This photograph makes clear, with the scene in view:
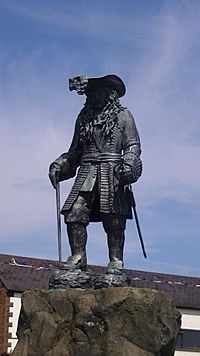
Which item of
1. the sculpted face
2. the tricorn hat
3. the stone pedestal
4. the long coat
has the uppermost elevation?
the tricorn hat

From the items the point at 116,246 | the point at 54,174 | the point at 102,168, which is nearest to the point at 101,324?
the point at 116,246

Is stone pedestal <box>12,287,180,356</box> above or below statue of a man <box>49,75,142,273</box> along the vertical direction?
below

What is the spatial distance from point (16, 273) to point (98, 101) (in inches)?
806

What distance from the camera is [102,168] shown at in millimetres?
8422

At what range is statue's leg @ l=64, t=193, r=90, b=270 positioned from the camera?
27.4 ft

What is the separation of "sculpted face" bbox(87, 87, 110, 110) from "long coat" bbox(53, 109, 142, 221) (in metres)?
0.25

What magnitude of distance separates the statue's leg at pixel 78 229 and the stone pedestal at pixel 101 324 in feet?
2.42

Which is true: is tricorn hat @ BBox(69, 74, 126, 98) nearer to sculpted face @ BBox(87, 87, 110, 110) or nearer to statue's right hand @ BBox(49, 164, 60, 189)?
sculpted face @ BBox(87, 87, 110, 110)

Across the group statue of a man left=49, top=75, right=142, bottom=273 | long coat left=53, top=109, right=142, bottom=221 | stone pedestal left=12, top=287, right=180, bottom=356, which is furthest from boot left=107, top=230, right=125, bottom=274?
stone pedestal left=12, top=287, right=180, bottom=356

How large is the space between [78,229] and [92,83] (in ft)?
5.67

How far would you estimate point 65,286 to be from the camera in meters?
7.91

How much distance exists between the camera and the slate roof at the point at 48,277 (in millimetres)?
27719

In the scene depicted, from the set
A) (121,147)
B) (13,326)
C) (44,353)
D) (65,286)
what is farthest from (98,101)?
(13,326)

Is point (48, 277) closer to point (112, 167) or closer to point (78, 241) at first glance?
point (78, 241)
